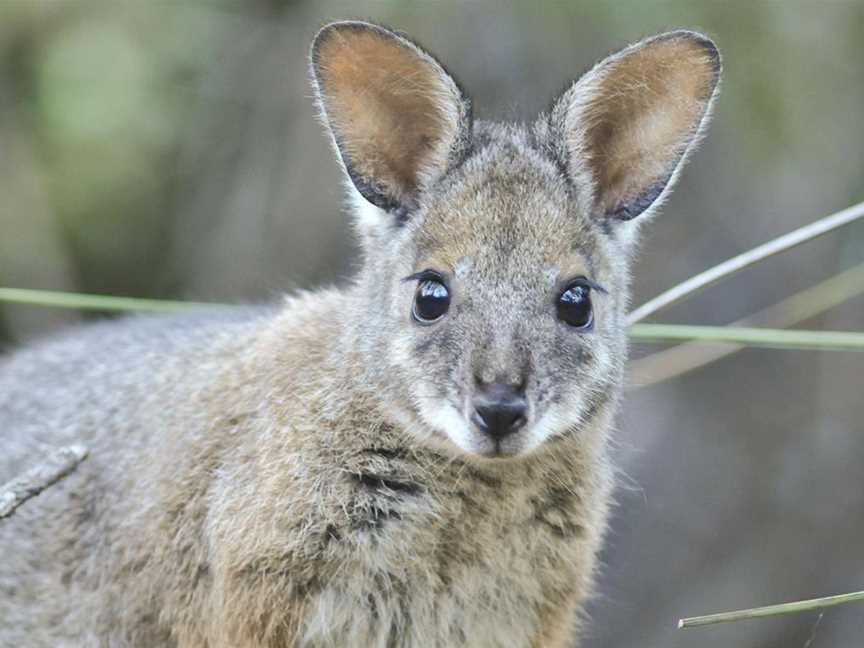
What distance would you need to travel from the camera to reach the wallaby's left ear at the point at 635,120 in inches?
185

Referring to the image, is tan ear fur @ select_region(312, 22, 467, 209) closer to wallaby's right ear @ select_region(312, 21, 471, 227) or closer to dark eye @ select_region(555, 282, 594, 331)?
wallaby's right ear @ select_region(312, 21, 471, 227)

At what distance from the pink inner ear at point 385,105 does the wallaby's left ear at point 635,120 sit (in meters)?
0.42

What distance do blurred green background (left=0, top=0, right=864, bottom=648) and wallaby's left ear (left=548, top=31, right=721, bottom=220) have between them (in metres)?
3.15

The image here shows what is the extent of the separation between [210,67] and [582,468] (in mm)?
4814

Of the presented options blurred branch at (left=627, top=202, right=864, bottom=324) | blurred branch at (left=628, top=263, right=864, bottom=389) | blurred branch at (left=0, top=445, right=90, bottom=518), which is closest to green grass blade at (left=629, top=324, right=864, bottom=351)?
blurred branch at (left=627, top=202, right=864, bottom=324)

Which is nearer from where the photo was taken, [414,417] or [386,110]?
[414,417]

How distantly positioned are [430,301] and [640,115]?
1039 mm

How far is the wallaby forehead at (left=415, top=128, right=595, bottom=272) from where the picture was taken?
448cm

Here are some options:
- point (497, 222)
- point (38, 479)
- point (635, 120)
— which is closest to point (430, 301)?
point (497, 222)

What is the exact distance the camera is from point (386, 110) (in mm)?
4836

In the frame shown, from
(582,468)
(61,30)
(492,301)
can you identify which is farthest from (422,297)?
(61,30)

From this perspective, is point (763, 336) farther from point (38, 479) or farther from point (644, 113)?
point (38, 479)

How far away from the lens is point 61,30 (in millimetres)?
8898

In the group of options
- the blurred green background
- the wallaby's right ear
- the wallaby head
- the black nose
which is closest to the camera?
the black nose
